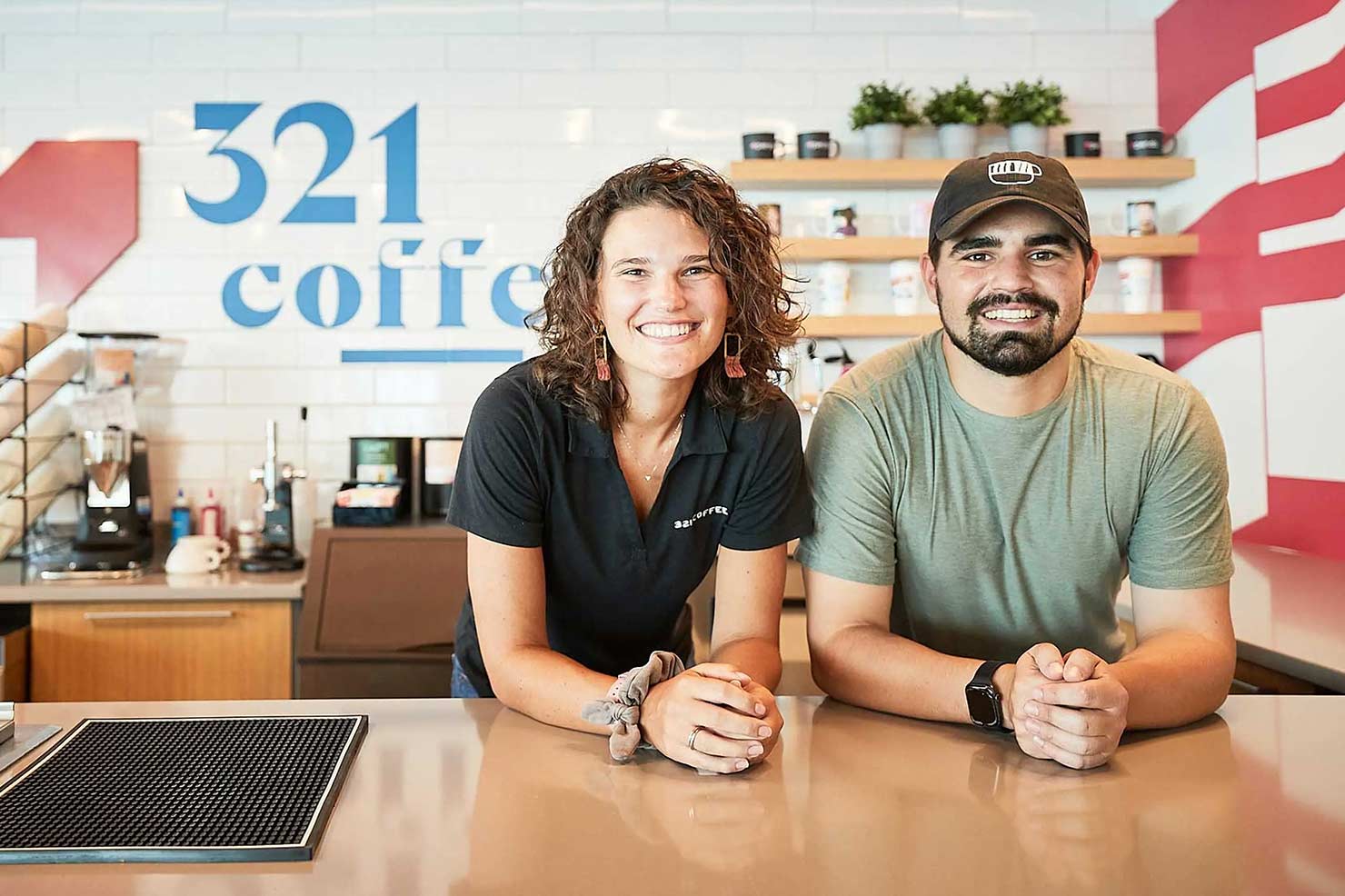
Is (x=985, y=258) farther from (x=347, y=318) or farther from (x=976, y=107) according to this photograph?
(x=347, y=318)

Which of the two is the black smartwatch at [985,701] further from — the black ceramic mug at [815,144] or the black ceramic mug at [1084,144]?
the black ceramic mug at [1084,144]

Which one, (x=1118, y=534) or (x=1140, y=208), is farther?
(x=1140, y=208)

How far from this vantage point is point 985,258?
151cm

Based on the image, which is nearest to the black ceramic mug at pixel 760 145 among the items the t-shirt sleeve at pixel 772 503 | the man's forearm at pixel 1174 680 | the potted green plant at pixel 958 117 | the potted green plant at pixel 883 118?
the potted green plant at pixel 883 118

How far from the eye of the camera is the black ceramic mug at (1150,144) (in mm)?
3336

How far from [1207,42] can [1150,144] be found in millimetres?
316

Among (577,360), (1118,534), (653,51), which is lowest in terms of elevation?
(1118,534)

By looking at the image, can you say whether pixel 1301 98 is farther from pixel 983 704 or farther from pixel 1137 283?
pixel 983 704

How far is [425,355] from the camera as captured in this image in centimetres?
353

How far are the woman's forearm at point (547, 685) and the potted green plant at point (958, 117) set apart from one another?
254cm

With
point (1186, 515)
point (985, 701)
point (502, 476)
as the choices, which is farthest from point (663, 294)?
point (1186, 515)

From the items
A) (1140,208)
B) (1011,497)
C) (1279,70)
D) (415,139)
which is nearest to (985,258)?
(1011,497)

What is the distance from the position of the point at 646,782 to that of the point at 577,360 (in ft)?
2.09

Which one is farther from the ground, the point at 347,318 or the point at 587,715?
the point at 347,318
